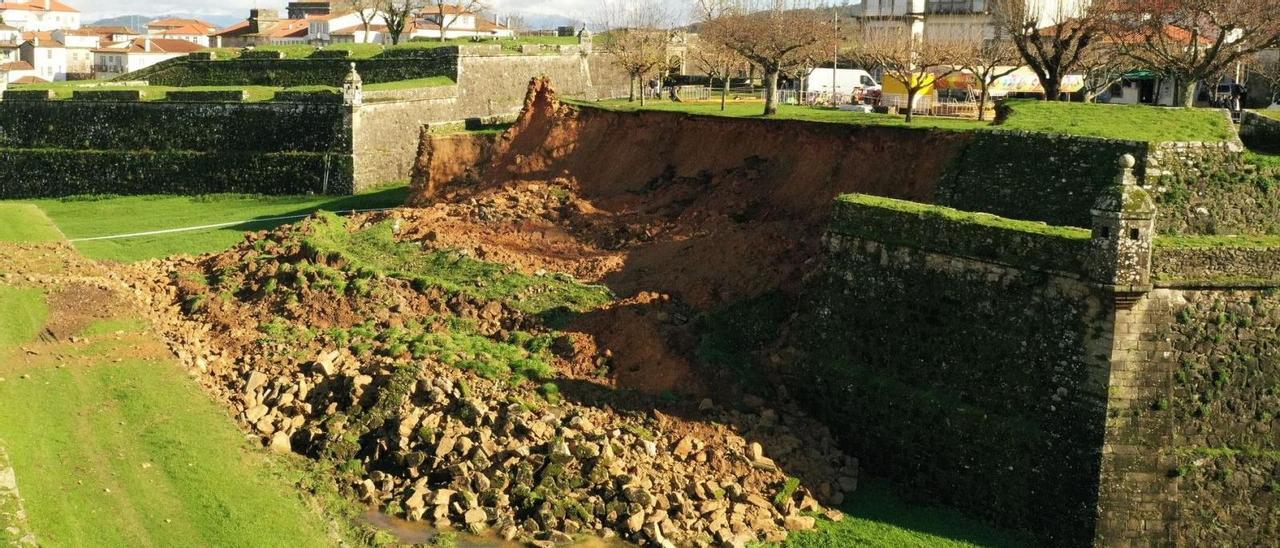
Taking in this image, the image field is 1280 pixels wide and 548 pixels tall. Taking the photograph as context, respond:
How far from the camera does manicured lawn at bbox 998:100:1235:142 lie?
2880cm

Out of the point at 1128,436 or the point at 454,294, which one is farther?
the point at 454,294

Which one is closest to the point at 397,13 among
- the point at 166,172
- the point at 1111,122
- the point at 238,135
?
the point at 238,135

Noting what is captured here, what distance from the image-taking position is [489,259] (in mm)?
36344

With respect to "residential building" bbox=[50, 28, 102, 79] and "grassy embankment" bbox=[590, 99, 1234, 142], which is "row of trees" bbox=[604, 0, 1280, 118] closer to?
"grassy embankment" bbox=[590, 99, 1234, 142]

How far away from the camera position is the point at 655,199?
41.1m

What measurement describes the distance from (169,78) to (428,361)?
45.5 m

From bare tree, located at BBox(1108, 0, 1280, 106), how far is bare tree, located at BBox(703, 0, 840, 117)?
10.3 meters

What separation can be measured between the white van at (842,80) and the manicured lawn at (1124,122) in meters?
28.8

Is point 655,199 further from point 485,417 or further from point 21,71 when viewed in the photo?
point 21,71

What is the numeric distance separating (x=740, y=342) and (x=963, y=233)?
6.16 m

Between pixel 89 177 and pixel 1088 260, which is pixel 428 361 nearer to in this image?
pixel 1088 260

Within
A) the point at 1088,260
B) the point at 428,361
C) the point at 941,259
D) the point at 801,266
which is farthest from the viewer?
the point at 801,266

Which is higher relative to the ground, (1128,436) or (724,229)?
(724,229)

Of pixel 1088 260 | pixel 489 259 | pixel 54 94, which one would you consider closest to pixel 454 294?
pixel 489 259
